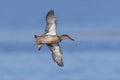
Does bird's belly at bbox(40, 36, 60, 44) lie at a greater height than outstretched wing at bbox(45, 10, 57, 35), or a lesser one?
lesser

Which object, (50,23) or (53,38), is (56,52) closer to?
(50,23)

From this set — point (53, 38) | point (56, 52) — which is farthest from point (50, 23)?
point (53, 38)

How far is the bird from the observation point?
Result: 6.53 m

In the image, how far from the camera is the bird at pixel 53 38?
21.4 ft

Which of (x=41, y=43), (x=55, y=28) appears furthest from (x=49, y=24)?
(x=41, y=43)

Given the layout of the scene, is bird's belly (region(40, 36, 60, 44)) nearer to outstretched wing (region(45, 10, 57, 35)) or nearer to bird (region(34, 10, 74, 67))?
bird (region(34, 10, 74, 67))

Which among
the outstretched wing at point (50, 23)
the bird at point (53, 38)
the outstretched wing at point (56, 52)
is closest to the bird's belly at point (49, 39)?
the bird at point (53, 38)

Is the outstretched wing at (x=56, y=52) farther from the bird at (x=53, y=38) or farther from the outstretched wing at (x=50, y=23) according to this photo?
the outstretched wing at (x=50, y=23)

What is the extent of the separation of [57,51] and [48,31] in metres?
0.60

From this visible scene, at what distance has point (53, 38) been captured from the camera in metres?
6.62

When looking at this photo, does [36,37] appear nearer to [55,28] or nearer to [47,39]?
[47,39]

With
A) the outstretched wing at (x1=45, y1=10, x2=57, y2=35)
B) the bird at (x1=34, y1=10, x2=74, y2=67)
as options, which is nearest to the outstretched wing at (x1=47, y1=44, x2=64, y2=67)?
the bird at (x1=34, y1=10, x2=74, y2=67)

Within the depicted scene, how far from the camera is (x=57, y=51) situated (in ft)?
24.3

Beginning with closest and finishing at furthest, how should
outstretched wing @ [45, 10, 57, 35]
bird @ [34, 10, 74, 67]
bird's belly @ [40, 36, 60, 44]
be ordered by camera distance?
bird's belly @ [40, 36, 60, 44]
bird @ [34, 10, 74, 67]
outstretched wing @ [45, 10, 57, 35]
